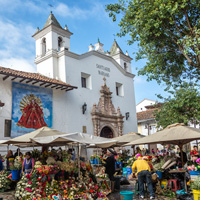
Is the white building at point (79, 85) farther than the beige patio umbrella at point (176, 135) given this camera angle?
Yes

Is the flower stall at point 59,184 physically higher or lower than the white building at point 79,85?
lower

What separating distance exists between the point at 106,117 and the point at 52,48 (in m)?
7.16

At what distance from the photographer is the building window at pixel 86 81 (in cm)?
1942

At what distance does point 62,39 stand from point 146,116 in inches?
607

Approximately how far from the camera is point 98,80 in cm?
2023

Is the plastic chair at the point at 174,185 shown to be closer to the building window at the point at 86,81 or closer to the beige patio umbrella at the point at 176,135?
the beige patio umbrella at the point at 176,135

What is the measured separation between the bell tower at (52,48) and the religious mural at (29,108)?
2.70m

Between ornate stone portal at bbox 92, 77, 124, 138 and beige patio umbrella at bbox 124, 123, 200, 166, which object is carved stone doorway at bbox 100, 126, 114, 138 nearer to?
Result: ornate stone portal at bbox 92, 77, 124, 138

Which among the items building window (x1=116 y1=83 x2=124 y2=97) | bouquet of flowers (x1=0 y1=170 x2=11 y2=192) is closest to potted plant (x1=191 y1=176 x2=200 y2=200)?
bouquet of flowers (x1=0 y1=170 x2=11 y2=192)

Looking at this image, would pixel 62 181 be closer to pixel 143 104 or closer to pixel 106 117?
pixel 106 117

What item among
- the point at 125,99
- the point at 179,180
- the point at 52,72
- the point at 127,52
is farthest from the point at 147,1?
the point at 127,52

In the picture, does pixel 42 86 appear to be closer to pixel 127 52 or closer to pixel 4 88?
pixel 4 88

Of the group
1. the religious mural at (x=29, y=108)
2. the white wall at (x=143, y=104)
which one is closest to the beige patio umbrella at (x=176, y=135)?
the religious mural at (x=29, y=108)

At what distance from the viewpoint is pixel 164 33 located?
36.5 feet
